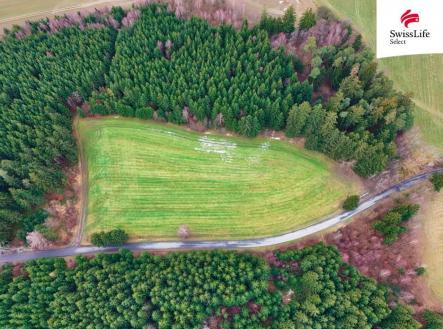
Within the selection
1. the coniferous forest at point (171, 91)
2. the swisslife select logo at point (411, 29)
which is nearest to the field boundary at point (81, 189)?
the coniferous forest at point (171, 91)

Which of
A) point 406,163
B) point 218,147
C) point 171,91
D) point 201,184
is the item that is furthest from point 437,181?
point 171,91

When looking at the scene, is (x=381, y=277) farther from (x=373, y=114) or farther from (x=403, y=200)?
(x=373, y=114)

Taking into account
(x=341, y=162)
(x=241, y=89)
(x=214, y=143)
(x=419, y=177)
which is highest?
(x=241, y=89)

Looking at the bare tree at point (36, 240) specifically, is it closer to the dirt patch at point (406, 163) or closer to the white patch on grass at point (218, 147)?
the white patch on grass at point (218, 147)

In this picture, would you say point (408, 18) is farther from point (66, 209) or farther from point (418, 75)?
point (66, 209)

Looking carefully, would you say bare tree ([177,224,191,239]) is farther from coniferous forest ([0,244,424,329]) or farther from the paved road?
coniferous forest ([0,244,424,329])

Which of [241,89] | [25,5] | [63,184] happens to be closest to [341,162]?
[241,89]
